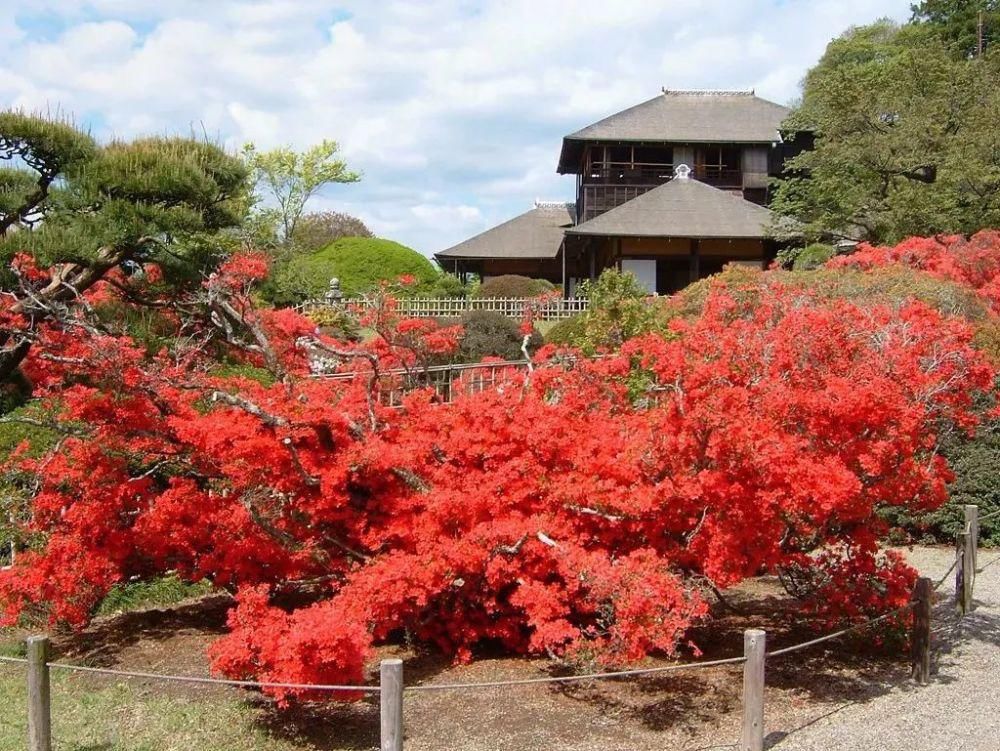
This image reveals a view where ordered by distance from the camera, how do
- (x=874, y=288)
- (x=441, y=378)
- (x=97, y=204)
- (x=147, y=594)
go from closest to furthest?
(x=97, y=204) → (x=147, y=594) → (x=874, y=288) → (x=441, y=378)

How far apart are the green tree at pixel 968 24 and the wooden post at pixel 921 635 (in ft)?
121

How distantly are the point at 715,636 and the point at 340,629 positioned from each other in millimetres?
3796

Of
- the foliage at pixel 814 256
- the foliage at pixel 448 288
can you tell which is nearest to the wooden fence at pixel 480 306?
the foliage at pixel 448 288

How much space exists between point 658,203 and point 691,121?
6447 millimetres

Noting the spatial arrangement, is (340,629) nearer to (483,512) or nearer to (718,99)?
(483,512)

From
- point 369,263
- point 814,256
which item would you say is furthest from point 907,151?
point 369,263

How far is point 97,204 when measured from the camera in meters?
8.37

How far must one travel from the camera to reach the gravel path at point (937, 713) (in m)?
5.71

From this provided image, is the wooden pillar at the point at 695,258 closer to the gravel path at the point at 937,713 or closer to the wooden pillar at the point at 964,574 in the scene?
the wooden pillar at the point at 964,574

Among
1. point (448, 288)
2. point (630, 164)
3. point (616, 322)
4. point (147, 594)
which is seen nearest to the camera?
point (147, 594)

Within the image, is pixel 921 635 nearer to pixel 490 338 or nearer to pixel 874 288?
pixel 874 288

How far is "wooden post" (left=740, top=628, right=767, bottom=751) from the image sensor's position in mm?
5379

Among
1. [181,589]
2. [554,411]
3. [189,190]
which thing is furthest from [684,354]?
[181,589]

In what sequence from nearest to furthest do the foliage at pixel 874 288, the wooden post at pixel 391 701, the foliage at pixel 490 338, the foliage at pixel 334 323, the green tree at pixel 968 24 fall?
1. the wooden post at pixel 391 701
2. the foliage at pixel 874 288
3. the foliage at pixel 490 338
4. the foliage at pixel 334 323
5. the green tree at pixel 968 24
